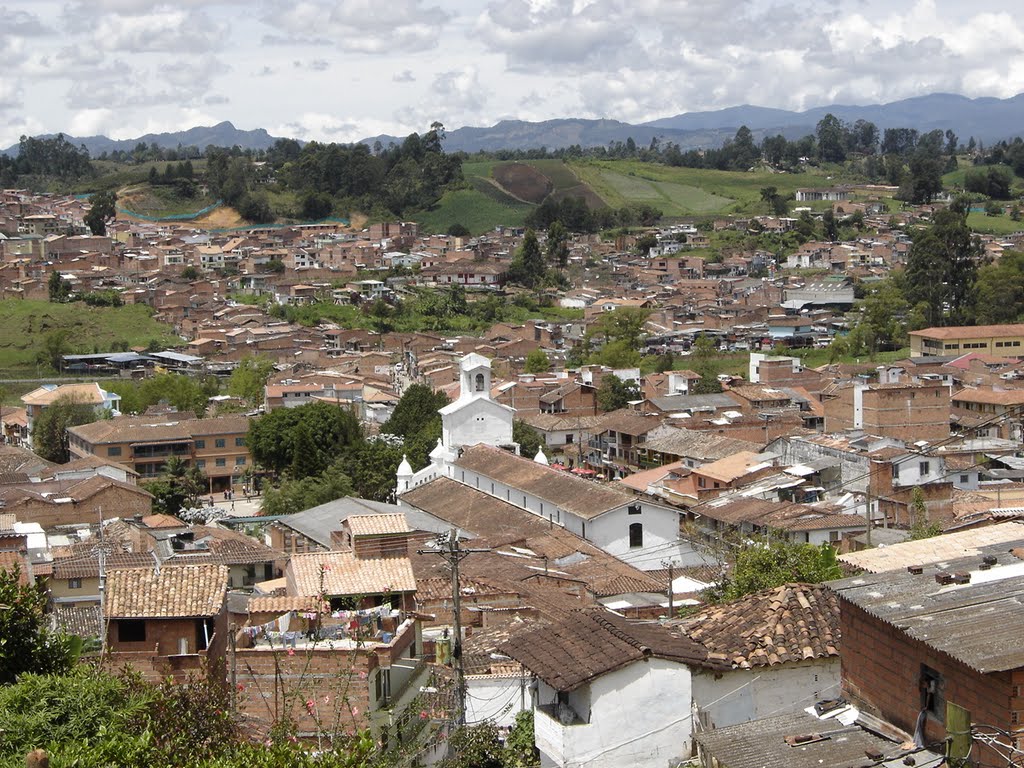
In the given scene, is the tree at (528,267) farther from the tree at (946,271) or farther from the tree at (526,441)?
the tree at (526,441)

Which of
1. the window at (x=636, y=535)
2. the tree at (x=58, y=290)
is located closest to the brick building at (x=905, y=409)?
the window at (x=636, y=535)

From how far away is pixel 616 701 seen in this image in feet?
30.7

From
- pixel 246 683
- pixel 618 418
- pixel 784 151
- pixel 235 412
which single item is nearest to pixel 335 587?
pixel 246 683

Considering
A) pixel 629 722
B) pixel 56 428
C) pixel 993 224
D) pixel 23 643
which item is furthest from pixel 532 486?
pixel 993 224

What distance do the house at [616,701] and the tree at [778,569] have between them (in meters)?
4.66

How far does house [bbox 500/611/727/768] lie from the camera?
9.30 metres

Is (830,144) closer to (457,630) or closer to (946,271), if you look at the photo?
(946,271)

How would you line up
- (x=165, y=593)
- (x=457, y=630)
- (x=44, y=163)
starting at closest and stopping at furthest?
(x=457, y=630)
(x=165, y=593)
(x=44, y=163)

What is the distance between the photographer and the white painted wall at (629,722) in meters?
9.31

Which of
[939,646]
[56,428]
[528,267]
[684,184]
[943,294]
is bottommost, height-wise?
[56,428]

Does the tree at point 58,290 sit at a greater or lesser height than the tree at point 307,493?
greater

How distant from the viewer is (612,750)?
368 inches

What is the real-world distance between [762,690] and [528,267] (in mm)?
68364

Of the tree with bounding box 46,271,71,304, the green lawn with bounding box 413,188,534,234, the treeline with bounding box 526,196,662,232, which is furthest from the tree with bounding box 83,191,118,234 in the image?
the treeline with bounding box 526,196,662,232
